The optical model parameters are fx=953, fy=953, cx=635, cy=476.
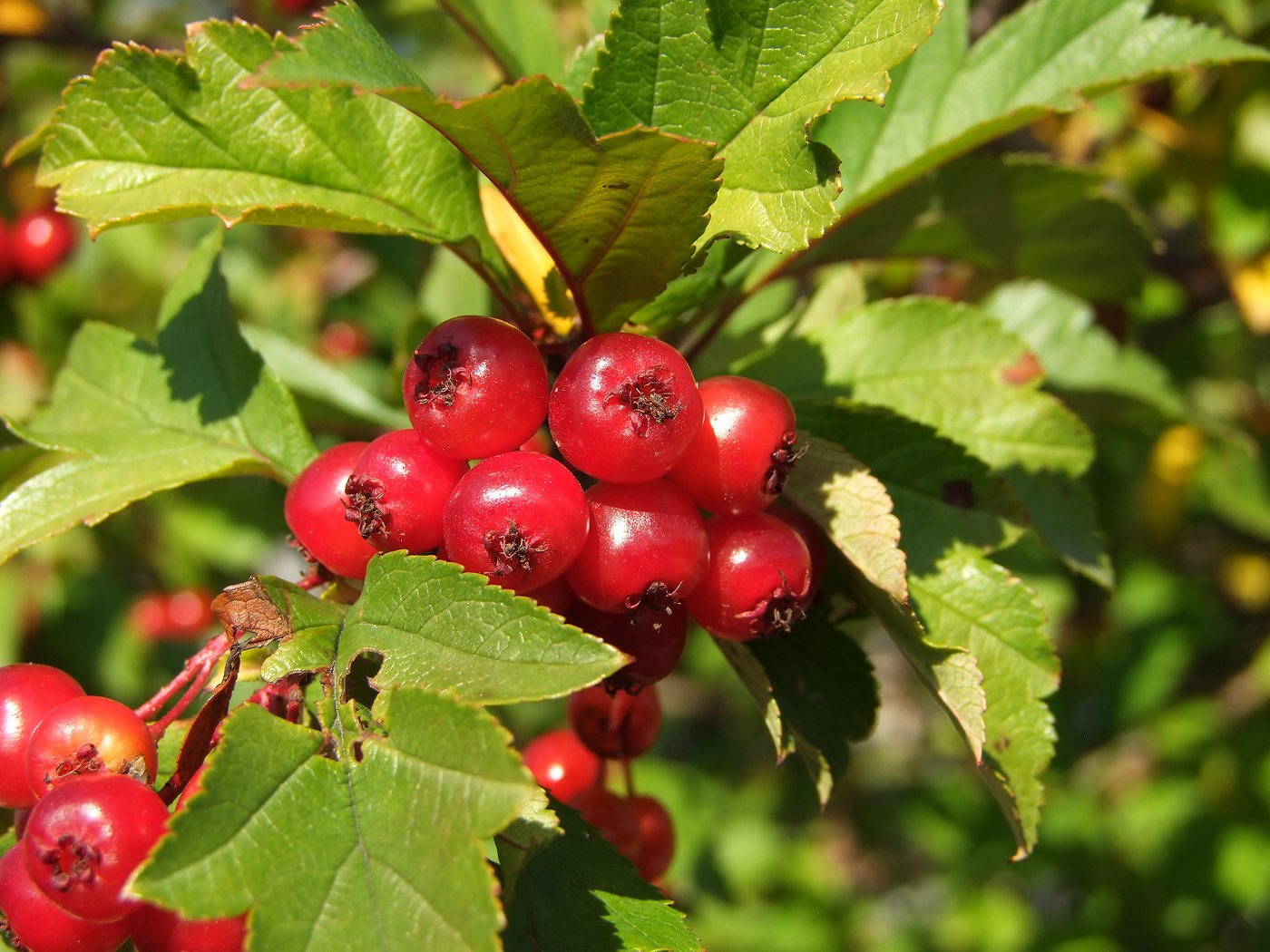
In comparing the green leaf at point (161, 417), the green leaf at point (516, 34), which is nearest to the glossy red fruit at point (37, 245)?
the green leaf at point (161, 417)

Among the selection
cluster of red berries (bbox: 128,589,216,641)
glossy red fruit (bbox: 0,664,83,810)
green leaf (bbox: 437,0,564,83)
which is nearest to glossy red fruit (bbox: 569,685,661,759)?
glossy red fruit (bbox: 0,664,83,810)

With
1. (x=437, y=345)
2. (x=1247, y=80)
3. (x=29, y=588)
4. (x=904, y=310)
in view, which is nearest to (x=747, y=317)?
(x=904, y=310)

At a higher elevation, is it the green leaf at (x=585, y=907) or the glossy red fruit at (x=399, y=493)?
the glossy red fruit at (x=399, y=493)

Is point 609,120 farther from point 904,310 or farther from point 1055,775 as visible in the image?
point 1055,775

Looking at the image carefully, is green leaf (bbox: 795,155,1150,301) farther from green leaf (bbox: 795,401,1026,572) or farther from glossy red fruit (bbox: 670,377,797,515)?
glossy red fruit (bbox: 670,377,797,515)

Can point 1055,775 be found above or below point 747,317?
below

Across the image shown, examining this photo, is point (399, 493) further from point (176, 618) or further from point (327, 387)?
point (176, 618)

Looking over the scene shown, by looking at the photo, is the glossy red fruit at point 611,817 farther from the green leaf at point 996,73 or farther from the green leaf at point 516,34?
the green leaf at point 516,34
